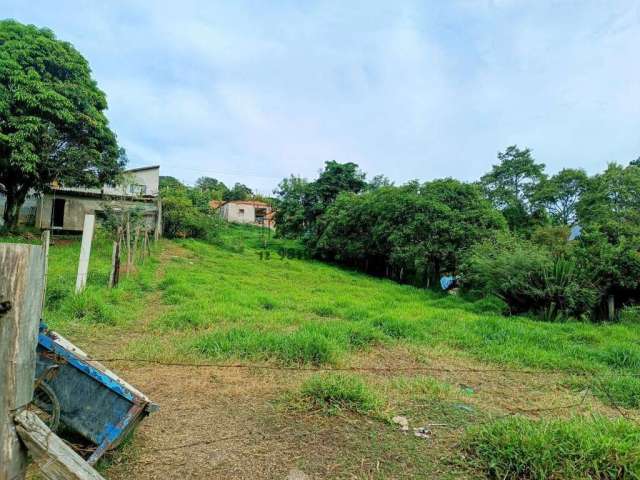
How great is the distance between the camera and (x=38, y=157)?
38.1 feet

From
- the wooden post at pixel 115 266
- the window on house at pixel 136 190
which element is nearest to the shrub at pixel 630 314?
the wooden post at pixel 115 266

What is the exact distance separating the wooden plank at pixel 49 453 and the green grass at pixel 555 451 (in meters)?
2.27

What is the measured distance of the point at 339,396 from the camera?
122 inches

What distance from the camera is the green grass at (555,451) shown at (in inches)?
87.0

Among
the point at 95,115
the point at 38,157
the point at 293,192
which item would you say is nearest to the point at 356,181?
the point at 293,192

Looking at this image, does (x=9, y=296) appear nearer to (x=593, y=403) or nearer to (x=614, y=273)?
(x=593, y=403)

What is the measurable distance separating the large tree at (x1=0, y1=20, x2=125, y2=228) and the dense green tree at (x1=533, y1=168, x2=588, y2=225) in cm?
2682

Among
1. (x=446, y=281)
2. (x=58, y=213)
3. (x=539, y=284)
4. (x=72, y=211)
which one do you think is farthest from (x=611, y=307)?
(x=58, y=213)

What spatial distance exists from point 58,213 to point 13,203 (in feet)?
22.1

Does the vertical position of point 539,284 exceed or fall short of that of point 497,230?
it falls short

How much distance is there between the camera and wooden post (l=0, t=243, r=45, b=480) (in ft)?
4.05

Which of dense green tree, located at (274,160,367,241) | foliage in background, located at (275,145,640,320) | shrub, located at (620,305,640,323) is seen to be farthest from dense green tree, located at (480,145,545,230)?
shrub, located at (620,305,640,323)

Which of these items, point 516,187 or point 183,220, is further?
point 516,187

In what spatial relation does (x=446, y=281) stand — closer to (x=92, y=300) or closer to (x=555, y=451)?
(x=92, y=300)
